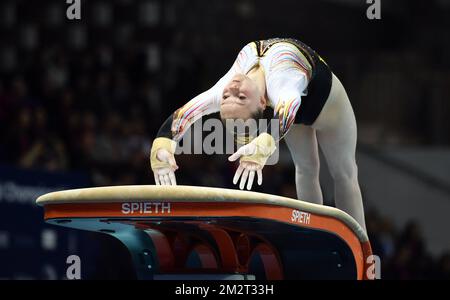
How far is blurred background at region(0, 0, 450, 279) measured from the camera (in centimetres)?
791

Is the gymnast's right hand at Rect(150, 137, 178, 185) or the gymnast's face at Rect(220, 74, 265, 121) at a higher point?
the gymnast's face at Rect(220, 74, 265, 121)

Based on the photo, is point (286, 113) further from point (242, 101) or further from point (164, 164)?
point (164, 164)

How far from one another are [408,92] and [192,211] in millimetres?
8253

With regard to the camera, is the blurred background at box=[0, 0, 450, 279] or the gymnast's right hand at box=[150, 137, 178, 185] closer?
the gymnast's right hand at box=[150, 137, 178, 185]

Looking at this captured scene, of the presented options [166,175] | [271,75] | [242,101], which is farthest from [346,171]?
[166,175]

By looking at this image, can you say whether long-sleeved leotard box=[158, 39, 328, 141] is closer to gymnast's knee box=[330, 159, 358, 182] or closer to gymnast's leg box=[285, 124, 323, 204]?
gymnast's leg box=[285, 124, 323, 204]

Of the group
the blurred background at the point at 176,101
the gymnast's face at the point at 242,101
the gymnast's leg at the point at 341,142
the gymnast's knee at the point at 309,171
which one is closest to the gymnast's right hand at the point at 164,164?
the gymnast's face at the point at 242,101

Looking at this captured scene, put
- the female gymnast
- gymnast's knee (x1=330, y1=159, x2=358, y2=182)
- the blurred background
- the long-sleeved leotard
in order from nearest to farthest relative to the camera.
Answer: the female gymnast
the long-sleeved leotard
gymnast's knee (x1=330, y1=159, x2=358, y2=182)
the blurred background

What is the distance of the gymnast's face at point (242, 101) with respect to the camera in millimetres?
4453

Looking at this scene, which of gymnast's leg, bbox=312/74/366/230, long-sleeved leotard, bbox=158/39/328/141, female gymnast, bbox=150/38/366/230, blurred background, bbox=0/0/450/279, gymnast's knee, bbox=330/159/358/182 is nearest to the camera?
female gymnast, bbox=150/38/366/230

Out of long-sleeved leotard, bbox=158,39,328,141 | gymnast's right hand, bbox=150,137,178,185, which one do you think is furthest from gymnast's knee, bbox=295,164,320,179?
gymnast's right hand, bbox=150,137,178,185

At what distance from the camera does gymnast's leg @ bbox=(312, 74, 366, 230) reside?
4941mm

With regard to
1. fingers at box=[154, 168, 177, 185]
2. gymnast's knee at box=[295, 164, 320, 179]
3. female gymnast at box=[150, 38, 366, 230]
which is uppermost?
female gymnast at box=[150, 38, 366, 230]

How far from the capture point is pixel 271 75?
15.1ft
